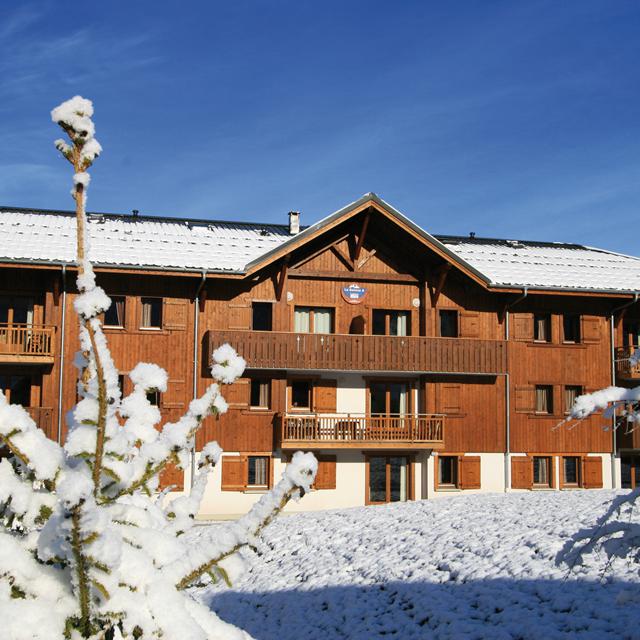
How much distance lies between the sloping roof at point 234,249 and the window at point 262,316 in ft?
4.80

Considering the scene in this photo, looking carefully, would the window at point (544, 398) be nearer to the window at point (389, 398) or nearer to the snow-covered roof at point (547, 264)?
the snow-covered roof at point (547, 264)

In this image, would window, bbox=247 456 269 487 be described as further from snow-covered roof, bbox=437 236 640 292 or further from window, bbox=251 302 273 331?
snow-covered roof, bbox=437 236 640 292

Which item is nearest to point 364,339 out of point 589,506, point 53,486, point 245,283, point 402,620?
point 245,283

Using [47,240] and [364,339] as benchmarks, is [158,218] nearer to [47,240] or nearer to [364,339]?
[47,240]

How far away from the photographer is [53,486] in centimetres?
300

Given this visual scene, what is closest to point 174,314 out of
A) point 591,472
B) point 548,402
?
point 548,402

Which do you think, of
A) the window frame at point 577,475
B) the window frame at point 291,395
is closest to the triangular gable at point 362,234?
the window frame at point 291,395

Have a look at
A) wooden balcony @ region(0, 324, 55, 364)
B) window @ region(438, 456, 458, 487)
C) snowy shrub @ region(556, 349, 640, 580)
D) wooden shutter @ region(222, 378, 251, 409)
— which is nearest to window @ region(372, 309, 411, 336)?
window @ region(438, 456, 458, 487)

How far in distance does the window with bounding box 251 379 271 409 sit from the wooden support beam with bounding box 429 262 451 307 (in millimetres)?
6215

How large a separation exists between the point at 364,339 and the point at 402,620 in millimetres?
13761

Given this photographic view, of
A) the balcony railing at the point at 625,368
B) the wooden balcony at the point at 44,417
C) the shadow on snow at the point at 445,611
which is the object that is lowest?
the shadow on snow at the point at 445,611

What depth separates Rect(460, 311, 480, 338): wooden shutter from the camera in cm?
2695

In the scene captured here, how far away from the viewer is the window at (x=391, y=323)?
26781 millimetres

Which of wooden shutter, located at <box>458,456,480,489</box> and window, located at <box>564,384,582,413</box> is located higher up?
window, located at <box>564,384,582,413</box>
